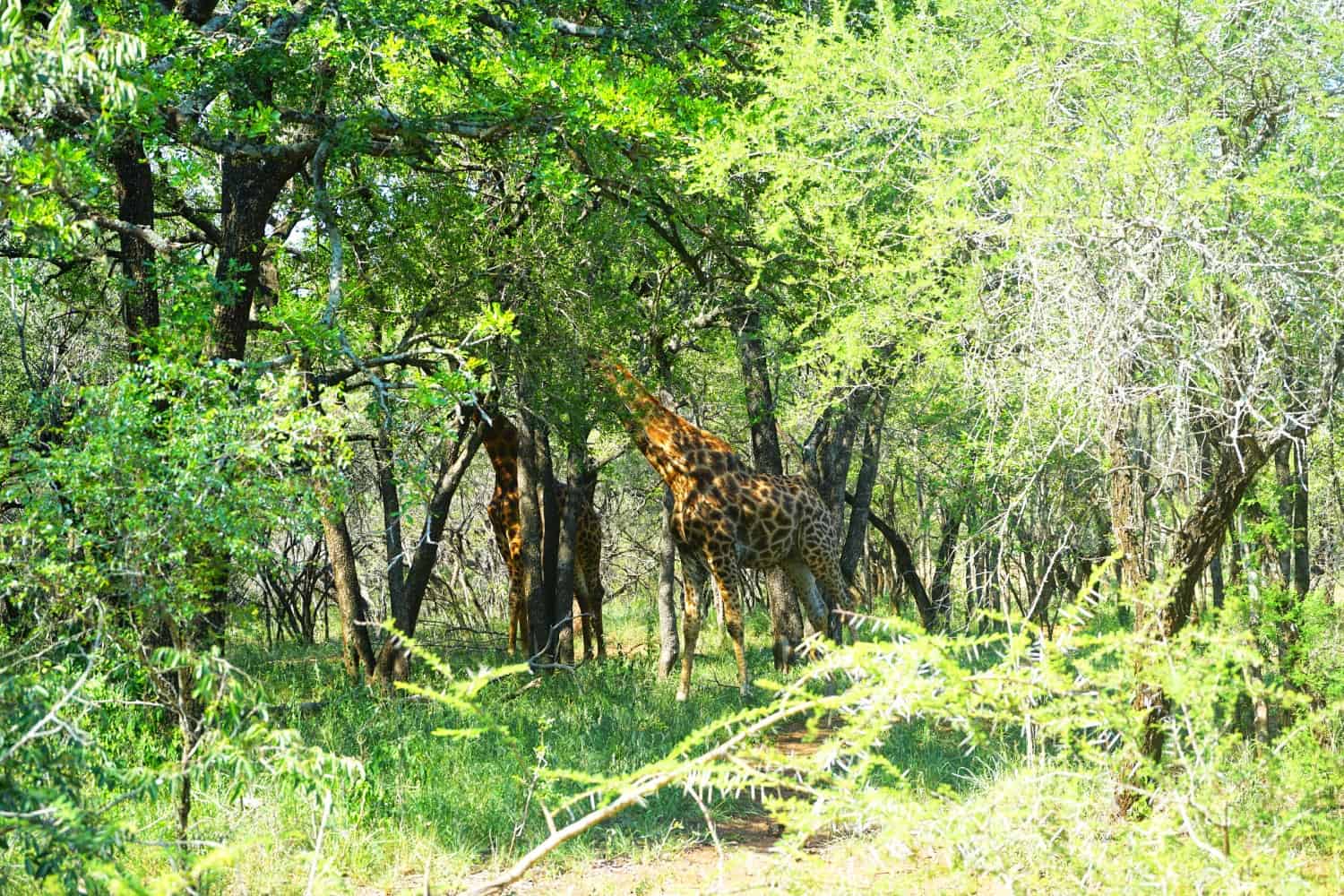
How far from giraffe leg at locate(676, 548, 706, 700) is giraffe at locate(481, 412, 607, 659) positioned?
1334 millimetres

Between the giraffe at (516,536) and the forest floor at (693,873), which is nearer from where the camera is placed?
the forest floor at (693,873)

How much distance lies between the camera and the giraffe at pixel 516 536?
11.7 m

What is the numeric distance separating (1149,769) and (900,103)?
3943mm

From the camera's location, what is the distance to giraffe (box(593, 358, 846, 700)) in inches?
395

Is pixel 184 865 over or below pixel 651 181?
below

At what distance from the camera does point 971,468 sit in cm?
1324

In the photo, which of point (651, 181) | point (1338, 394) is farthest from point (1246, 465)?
point (651, 181)

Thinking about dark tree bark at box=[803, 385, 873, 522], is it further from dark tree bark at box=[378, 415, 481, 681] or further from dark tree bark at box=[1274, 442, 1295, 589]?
dark tree bark at box=[1274, 442, 1295, 589]

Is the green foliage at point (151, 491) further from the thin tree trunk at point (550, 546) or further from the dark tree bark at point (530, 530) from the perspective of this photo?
the thin tree trunk at point (550, 546)

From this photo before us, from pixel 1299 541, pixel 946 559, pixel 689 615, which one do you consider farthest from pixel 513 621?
pixel 1299 541

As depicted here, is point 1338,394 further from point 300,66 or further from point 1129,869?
point 300,66

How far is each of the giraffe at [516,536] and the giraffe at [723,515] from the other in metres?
1.42

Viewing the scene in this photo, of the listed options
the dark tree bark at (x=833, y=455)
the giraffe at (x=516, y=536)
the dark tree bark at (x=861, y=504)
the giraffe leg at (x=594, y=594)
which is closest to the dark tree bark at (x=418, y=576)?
the giraffe at (x=516, y=536)

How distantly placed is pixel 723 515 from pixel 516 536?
2.95m
